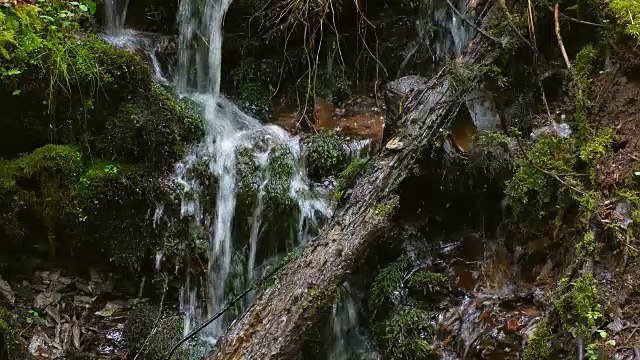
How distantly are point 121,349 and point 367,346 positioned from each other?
184 centimetres

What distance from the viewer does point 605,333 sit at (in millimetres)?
2607

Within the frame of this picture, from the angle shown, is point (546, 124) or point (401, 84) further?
point (401, 84)

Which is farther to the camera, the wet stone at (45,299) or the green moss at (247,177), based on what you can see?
the green moss at (247,177)

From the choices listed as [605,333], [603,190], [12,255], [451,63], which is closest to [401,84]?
[451,63]

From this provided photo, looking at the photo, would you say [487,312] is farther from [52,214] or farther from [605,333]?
[52,214]

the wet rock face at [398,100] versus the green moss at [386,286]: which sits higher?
the wet rock face at [398,100]

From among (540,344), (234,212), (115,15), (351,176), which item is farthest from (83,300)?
(115,15)

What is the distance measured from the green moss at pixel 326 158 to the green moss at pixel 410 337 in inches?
66.2

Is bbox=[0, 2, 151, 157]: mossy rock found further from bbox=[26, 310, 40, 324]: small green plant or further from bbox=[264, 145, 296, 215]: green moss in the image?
bbox=[264, 145, 296, 215]: green moss

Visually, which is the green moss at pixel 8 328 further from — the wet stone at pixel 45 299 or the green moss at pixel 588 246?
the green moss at pixel 588 246

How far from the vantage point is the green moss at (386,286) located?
3815 mm

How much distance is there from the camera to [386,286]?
3.85 m

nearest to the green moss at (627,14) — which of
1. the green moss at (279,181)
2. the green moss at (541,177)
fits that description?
the green moss at (541,177)

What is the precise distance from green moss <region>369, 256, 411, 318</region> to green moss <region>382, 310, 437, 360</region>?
0.18 metres
